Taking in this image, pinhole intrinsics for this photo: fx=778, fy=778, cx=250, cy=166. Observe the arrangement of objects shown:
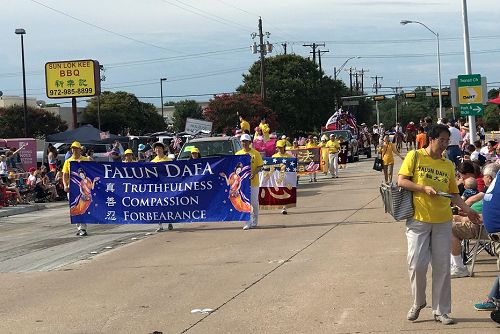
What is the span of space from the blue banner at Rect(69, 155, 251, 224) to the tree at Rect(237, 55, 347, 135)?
180ft

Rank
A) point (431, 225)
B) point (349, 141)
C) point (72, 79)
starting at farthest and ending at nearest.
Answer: point (72, 79) → point (349, 141) → point (431, 225)

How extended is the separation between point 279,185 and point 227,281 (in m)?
8.22

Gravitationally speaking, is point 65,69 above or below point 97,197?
above

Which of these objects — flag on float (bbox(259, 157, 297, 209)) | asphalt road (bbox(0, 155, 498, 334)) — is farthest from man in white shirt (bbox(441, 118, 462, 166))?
flag on float (bbox(259, 157, 297, 209))

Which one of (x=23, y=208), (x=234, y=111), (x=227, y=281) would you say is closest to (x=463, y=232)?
(x=227, y=281)

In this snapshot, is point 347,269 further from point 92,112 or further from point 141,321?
point 92,112

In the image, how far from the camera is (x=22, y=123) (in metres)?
70.5

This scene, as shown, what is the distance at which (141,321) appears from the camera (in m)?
8.06

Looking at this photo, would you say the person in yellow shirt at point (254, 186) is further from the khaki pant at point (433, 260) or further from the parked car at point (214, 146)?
the khaki pant at point (433, 260)

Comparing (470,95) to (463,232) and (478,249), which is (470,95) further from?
(463,232)

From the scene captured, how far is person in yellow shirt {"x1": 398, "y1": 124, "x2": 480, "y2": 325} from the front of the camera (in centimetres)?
715

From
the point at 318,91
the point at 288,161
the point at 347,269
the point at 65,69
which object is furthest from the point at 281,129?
the point at 347,269

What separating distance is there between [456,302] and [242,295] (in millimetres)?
2437

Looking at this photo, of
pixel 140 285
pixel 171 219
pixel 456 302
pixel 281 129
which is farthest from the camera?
pixel 281 129
